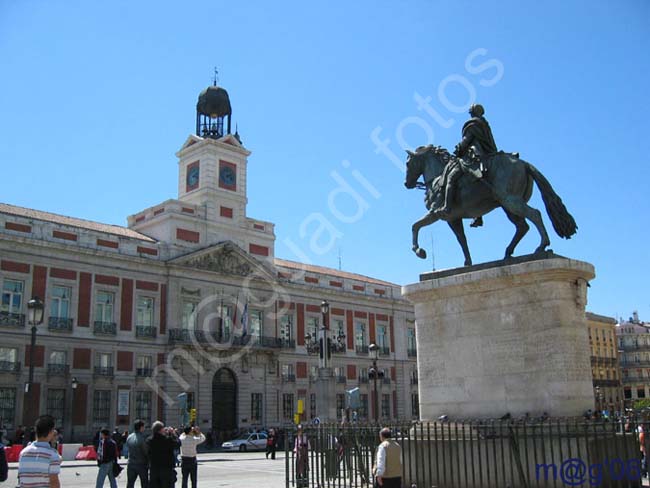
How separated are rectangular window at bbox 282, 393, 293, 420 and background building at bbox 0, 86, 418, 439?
3.6 inches

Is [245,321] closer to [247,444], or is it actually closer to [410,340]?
[247,444]

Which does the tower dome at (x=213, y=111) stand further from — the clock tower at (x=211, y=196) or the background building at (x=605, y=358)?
the background building at (x=605, y=358)

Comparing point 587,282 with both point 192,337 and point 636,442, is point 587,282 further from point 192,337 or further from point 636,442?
point 192,337

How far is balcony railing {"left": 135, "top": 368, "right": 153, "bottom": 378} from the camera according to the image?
38.6 meters

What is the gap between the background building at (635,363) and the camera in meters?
89.2

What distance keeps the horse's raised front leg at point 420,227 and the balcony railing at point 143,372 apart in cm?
3044

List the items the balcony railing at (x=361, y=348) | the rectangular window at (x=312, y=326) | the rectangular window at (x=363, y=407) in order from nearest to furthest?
the rectangular window at (x=312, y=326) < the rectangular window at (x=363, y=407) < the balcony railing at (x=361, y=348)

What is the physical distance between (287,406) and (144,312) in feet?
39.9

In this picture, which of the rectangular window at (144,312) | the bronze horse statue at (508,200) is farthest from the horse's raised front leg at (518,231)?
the rectangular window at (144,312)

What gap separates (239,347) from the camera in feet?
143

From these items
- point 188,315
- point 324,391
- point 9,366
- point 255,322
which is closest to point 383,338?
point 255,322

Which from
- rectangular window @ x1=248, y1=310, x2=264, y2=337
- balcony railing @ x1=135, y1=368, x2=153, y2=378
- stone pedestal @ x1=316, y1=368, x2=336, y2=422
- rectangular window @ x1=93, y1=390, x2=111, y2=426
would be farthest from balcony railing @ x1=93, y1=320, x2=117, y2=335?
stone pedestal @ x1=316, y1=368, x2=336, y2=422

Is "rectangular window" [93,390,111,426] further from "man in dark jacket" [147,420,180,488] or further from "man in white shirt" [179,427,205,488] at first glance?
"man in dark jacket" [147,420,180,488]

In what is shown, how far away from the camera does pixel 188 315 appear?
4188 centimetres
